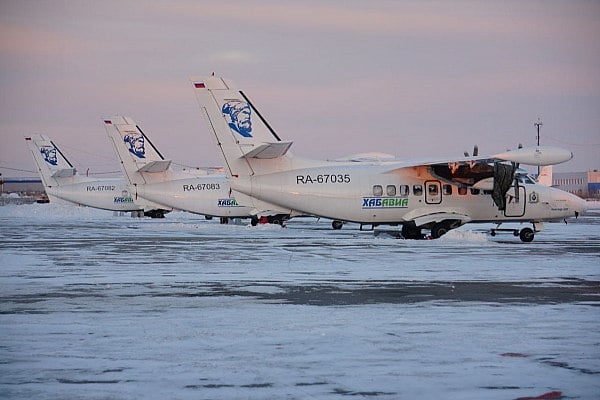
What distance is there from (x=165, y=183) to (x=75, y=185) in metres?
20.3

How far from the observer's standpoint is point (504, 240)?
111ft

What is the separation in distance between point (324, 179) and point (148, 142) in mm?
25180

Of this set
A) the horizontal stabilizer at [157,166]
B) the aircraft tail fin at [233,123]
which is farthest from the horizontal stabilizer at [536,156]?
the horizontal stabilizer at [157,166]

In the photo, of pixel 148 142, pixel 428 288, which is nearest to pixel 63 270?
pixel 428 288

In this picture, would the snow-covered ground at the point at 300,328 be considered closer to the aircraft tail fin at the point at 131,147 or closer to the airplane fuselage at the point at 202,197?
the airplane fuselage at the point at 202,197

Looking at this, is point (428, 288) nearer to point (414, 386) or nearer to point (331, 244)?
point (414, 386)

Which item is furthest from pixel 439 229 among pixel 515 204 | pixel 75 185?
pixel 75 185

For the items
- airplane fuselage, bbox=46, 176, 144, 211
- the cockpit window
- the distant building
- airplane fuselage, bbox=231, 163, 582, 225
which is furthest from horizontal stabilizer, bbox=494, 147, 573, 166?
the distant building

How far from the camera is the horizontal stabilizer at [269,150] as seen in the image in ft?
108

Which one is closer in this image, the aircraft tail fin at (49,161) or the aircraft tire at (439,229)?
the aircraft tire at (439,229)

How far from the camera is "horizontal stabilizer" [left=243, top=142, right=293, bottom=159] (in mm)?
32938

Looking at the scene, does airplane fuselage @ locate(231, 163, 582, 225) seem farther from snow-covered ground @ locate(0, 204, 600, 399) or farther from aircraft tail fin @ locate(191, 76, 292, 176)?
snow-covered ground @ locate(0, 204, 600, 399)

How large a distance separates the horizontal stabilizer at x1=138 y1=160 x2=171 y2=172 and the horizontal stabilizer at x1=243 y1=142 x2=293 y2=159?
19570 millimetres

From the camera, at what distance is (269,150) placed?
3322 cm
